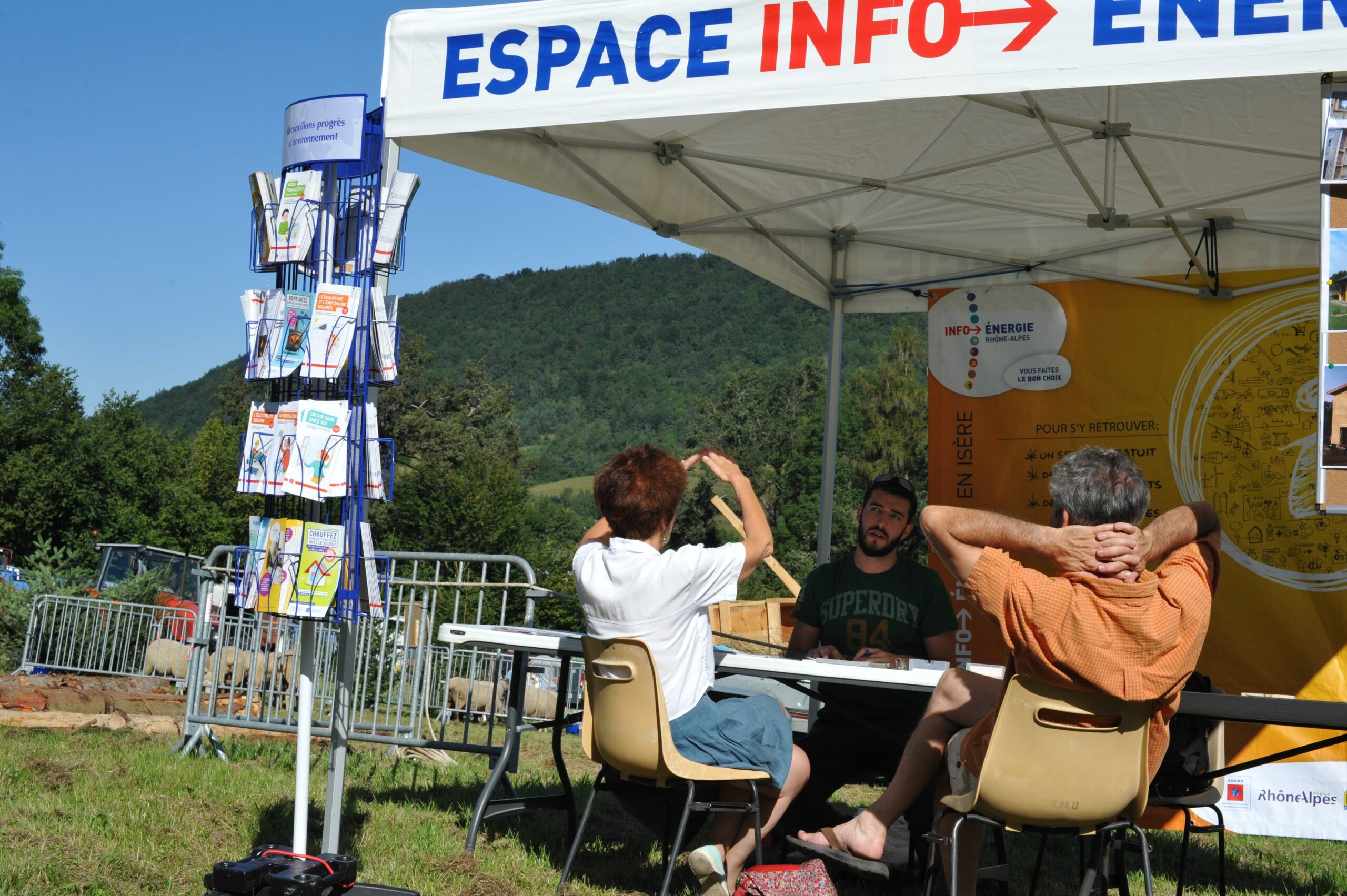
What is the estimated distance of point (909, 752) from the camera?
3.02m

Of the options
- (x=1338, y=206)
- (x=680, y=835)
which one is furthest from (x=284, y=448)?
(x=1338, y=206)

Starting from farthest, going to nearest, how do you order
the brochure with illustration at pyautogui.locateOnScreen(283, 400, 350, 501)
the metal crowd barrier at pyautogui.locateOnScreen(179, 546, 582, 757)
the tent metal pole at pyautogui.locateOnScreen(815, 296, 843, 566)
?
1. the tent metal pole at pyautogui.locateOnScreen(815, 296, 843, 566)
2. the metal crowd barrier at pyautogui.locateOnScreen(179, 546, 582, 757)
3. the brochure with illustration at pyautogui.locateOnScreen(283, 400, 350, 501)

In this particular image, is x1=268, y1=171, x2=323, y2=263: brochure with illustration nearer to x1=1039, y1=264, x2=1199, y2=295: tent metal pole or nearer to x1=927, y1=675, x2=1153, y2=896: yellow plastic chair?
x1=927, y1=675, x2=1153, y2=896: yellow plastic chair

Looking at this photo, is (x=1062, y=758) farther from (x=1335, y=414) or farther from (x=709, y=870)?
(x=1335, y=414)

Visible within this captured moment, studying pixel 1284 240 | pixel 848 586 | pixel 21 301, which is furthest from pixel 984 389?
pixel 21 301

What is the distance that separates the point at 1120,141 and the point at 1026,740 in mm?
2849

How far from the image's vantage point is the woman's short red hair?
3209 millimetres

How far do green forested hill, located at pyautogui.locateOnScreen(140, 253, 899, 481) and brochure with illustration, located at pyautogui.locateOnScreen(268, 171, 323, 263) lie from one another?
7066cm

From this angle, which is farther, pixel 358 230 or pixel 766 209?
pixel 766 209

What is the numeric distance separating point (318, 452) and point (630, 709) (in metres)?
1.09

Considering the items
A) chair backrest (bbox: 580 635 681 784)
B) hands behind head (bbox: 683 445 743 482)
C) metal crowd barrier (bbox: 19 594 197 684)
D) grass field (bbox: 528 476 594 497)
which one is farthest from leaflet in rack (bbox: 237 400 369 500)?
grass field (bbox: 528 476 594 497)

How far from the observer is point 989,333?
5902 millimetres

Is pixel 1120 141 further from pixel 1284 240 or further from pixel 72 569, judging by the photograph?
pixel 72 569

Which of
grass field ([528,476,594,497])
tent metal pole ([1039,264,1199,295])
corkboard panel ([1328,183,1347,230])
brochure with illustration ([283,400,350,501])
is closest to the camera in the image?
corkboard panel ([1328,183,1347,230])
